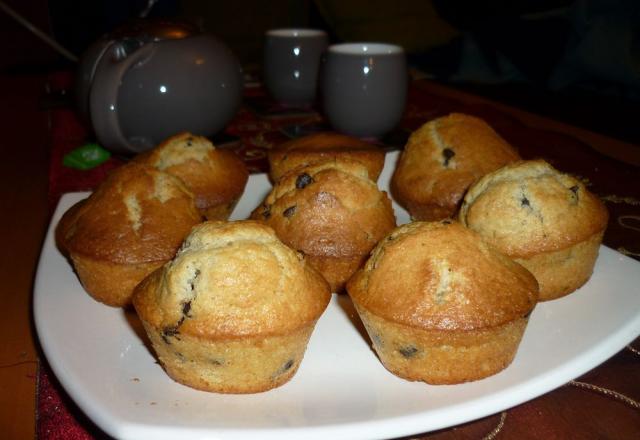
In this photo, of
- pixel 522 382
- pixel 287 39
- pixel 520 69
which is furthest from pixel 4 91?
pixel 522 382

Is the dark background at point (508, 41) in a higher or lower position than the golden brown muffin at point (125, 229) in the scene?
lower

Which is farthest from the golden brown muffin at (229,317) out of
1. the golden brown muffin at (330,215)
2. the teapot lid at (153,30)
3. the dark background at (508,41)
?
the dark background at (508,41)

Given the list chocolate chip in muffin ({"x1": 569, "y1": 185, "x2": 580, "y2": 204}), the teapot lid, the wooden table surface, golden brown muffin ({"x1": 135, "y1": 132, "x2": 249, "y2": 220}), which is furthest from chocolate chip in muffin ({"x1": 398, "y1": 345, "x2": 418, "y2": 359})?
the teapot lid

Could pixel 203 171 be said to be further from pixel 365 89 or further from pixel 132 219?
pixel 365 89

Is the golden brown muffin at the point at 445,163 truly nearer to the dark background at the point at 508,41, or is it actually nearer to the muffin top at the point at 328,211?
the muffin top at the point at 328,211

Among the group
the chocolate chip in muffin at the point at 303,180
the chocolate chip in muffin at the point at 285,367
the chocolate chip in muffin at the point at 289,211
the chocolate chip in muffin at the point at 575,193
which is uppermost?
the chocolate chip in muffin at the point at 575,193

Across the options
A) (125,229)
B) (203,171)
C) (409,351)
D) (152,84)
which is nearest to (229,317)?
(409,351)

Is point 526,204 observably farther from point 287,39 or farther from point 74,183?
point 287,39
